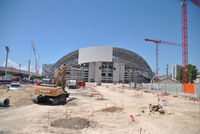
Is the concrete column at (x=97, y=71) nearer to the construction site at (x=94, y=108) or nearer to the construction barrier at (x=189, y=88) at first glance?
the construction site at (x=94, y=108)

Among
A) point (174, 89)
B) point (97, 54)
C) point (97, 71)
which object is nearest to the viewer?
point (174, 89)

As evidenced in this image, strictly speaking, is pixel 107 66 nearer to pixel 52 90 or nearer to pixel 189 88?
pixel 189 88

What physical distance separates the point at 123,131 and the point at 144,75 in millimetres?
109527

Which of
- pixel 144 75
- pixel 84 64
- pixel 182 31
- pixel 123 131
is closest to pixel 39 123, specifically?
pixel 123 131

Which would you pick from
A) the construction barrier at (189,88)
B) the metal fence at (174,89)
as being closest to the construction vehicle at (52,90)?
the metal fence at (174,89)

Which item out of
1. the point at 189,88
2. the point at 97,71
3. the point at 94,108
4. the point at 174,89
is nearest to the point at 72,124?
the point at 94,108

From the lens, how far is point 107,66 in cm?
10400

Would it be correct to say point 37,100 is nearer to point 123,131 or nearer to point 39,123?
point 39,123

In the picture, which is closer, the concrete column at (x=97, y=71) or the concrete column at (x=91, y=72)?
the concrete column at (x=97, y=71)

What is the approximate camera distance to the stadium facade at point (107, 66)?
3994 inches

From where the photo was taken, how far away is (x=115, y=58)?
103m

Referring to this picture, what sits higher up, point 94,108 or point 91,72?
point 91,72

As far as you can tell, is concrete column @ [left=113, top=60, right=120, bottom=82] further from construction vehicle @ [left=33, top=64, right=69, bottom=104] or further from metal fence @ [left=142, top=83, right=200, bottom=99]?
construction vehicle @ [left=33, top=64, right=69, bottom=104]

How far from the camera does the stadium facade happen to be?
10144cm
